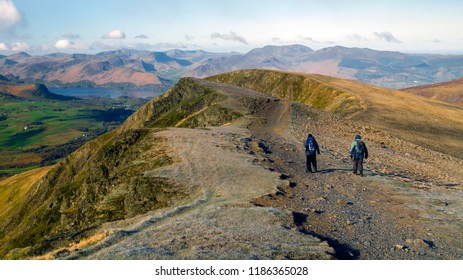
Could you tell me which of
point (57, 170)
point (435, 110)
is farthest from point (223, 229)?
point (435, 110)

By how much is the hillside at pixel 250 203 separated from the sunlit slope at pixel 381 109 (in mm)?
21445

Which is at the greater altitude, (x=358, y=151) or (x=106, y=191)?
(x=358, y=151)

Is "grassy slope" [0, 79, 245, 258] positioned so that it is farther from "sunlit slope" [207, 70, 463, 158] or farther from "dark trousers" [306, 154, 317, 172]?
"sunlit slope" [207, 70, 463, 158]

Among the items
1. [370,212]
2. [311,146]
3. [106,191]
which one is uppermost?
[311,146]

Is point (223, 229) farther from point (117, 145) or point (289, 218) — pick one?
point (117, 145)

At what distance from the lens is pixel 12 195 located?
347 feet

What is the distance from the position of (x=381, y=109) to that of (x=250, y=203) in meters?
78.6

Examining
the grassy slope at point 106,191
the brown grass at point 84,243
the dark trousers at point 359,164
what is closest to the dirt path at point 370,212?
the dark trousers at point 359,164

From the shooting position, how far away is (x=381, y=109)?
88562 mm

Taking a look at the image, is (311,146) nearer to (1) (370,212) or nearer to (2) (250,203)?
(1) (370,212)

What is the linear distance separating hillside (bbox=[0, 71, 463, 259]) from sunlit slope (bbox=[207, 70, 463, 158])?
21.4 metres

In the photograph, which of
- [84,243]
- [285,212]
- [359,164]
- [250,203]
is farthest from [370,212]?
[84,243]

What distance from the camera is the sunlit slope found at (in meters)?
68.0

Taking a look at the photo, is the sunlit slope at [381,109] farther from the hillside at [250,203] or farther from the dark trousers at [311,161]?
the dark trousers at [311,161]
